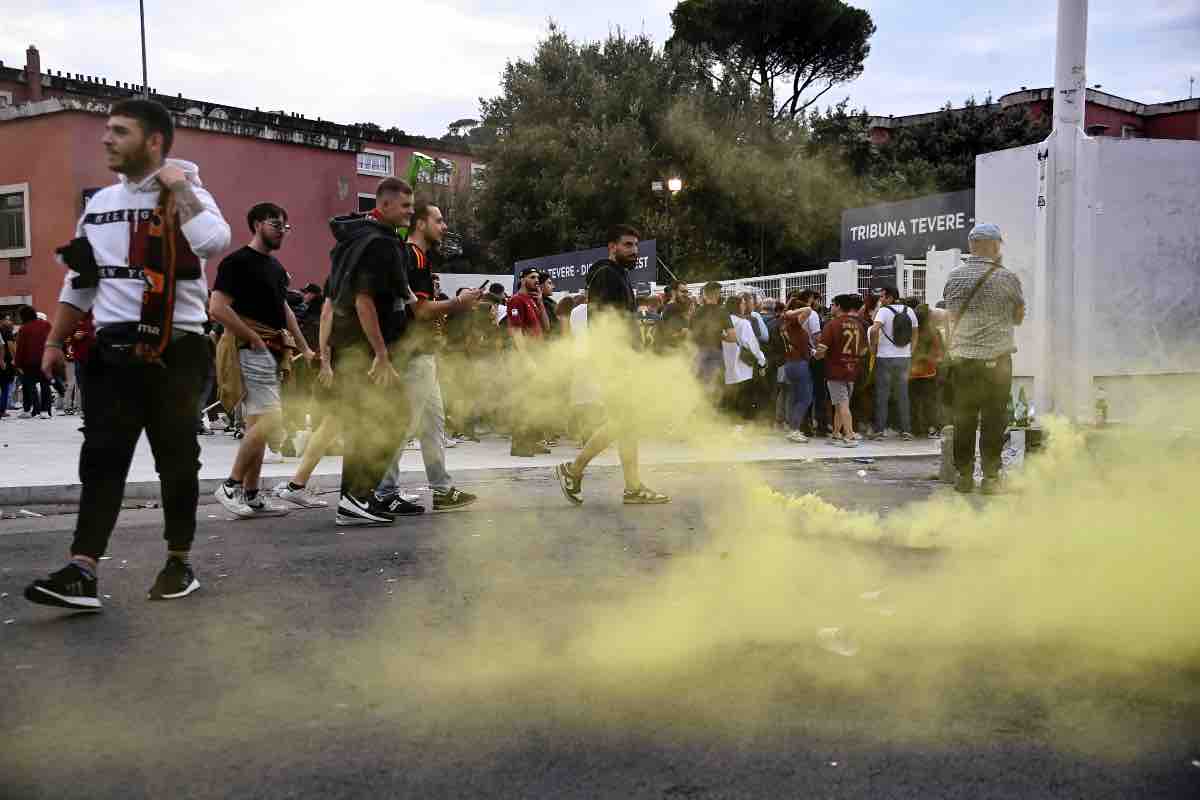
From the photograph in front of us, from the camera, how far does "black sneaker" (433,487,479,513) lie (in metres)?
6.58

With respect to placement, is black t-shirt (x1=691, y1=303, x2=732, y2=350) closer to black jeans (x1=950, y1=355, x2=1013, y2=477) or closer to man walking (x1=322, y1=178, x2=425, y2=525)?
black jeans (x1=950, y1=355, x2=1013, y2=477)

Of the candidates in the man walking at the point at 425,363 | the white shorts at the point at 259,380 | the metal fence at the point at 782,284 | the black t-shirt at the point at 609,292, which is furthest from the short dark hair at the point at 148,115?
the metal fence at the point at 782,284

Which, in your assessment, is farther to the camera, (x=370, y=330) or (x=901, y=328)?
(x=901, y=328)

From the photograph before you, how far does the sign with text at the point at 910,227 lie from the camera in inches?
680

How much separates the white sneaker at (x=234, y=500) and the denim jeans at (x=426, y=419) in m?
0.86

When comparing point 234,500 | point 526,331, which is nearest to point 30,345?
point 526,331

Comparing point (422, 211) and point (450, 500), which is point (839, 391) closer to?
point (450, 500)

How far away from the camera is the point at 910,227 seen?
1831cm

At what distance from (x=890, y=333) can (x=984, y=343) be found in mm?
5085

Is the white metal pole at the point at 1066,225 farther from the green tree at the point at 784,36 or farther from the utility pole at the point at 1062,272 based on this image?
the green tree at the point at 784,36

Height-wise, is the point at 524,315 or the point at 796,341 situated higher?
the point at 524,315

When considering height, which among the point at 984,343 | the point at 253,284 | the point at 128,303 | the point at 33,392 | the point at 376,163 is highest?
the point at 376,163

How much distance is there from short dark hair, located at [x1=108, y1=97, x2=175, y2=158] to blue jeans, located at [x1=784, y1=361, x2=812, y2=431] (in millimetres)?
8792

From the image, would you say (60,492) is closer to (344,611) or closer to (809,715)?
(344,611)
